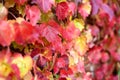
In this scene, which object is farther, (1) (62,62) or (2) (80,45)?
(2) (80,45)

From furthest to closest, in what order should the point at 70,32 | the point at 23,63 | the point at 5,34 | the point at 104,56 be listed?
1. the point at 104,56
2. the point at 70,32
3. the point at 23,63
4. the point at 5,34

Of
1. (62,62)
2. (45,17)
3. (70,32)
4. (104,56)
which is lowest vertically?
(104,56)

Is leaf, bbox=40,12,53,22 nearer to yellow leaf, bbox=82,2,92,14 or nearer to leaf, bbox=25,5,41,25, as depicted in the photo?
leaf, bbox=25,5,41,25

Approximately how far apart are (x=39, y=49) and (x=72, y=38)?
10.4 inches

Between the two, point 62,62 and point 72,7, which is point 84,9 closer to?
point 72,7

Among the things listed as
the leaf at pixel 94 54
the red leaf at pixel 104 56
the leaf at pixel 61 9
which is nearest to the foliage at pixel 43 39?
the leaf at pixel 61 9

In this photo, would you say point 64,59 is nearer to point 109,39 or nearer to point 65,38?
point 65,38

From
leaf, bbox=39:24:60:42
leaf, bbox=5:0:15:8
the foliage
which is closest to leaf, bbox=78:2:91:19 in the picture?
the foliage

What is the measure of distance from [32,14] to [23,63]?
238 millimetres

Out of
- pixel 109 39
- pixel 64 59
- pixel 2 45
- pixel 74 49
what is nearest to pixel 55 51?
pixel 64 59

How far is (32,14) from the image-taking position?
57.9 inches

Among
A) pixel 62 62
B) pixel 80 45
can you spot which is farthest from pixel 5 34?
pixel 80 45

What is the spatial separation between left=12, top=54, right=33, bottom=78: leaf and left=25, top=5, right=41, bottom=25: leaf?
17 cm

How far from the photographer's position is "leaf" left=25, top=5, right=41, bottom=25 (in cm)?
146
